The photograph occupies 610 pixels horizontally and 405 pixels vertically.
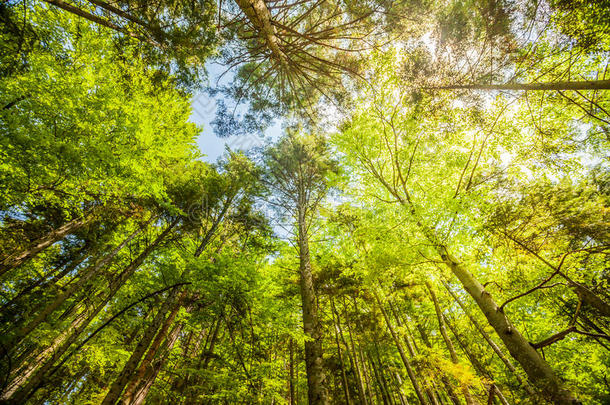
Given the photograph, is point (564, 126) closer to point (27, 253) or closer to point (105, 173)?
point (105, 173)

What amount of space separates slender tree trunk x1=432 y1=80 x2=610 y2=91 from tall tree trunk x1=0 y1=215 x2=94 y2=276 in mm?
12188

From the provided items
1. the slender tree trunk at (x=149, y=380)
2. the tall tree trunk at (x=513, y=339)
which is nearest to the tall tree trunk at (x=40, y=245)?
the slender tree trunk at (x=149, y=380)

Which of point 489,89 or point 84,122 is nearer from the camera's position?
point 489,89

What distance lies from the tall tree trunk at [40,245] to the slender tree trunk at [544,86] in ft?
40.0

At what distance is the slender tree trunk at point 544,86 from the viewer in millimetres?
4430

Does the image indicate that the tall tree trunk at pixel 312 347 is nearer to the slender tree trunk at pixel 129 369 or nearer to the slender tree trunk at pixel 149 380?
the slender tree trunk at pixel 129 369

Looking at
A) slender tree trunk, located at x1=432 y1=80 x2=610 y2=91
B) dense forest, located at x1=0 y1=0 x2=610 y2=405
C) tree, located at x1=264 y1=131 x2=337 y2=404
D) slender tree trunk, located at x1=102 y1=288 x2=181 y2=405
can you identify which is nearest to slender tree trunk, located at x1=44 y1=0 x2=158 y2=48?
dense forest, located at x1=0 y1=0 x2=610 y2=405

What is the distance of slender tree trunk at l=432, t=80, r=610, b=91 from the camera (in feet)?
14.5

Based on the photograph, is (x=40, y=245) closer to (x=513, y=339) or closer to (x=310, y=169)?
(x=310, y=169)

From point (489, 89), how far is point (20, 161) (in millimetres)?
12808

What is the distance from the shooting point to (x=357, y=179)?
9.36 meters

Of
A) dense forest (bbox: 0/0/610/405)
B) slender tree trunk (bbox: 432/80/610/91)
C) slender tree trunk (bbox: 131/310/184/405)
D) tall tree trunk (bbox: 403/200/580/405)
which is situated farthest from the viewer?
slender tree trunk (bbox: 131/310/184/405)

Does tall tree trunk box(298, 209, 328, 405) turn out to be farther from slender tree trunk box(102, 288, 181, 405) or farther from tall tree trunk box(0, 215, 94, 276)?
tall tree trunk box(0, 215, 94, 276)

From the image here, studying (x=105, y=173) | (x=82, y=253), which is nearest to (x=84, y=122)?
(x=105, y=173)
